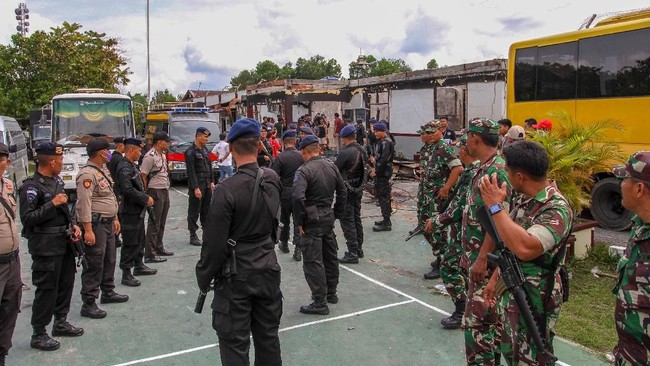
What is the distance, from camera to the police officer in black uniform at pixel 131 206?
591 cm

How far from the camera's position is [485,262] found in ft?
11.0

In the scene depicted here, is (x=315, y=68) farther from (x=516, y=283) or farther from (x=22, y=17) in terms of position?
(x=516, y=283)

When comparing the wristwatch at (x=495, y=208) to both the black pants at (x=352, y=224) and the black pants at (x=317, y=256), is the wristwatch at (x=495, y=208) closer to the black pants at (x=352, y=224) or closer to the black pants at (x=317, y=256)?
the black pants at (x=317, y=256)

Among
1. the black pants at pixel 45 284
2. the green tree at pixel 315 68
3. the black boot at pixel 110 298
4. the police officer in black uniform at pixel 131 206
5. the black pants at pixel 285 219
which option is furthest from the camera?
the green tree at pixel 315 68

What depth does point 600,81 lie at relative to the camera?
29.8ft

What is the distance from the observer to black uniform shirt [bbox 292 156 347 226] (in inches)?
208

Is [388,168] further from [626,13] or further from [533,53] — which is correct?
[626,13]

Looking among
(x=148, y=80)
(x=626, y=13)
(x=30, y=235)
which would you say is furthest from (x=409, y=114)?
(x=148, y=80)

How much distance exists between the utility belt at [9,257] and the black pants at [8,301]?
0.08 ft

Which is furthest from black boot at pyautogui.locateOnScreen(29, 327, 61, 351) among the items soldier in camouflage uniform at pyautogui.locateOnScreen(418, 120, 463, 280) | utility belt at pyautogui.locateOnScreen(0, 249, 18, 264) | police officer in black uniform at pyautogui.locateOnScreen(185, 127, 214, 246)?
soldier in camouflage uniform at pyautogui.locateOnScreen(418, 120, 463, 280)

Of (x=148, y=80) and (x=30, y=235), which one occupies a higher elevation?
(x=148, y=80)

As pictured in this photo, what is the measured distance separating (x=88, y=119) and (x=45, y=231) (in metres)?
9.35

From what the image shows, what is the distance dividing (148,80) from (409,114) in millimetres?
22346

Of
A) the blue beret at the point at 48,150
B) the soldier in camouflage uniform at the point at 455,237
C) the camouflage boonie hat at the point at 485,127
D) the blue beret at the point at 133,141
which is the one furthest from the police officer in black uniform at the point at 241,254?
the blue beret at the point at 133,141
